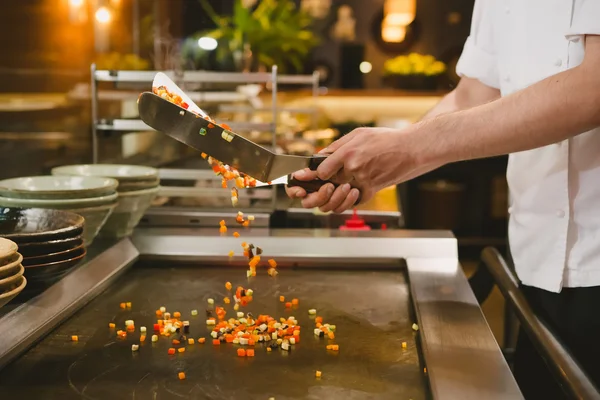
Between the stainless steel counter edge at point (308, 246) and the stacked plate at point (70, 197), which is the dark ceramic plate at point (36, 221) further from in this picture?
the stainless steel counter edge at point (308, 246)

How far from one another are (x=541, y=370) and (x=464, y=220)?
408cm

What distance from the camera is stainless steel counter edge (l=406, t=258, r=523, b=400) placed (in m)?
1.11

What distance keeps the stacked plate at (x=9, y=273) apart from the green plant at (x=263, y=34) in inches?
97.7

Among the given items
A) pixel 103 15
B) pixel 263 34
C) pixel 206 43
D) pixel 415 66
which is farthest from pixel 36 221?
pixel 415 66

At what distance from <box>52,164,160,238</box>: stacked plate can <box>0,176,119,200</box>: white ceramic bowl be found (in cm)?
9

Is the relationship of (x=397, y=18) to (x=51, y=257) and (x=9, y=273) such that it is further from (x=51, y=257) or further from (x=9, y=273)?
(x=9, y=273)

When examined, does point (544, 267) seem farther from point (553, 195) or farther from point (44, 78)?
point (44, 78)

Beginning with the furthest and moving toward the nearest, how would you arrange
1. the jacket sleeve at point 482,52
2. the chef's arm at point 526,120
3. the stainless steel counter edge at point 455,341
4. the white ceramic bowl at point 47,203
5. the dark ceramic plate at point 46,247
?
the jacket sleeve at point 482,52
the white ceramic bowl at point 47,203
the dark ceramic plate at point 46,247
the chef's arm at point 526,120
the stainless steel counter edge at point 455,341

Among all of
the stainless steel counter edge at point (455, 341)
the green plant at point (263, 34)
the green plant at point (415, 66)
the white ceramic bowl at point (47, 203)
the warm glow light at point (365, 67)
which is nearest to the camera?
the stainless steel counter edge at point (455, 341)

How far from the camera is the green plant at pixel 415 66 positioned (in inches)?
250

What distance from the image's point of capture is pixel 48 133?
230 centimetres

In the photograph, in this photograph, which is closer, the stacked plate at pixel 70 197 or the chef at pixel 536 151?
the chef at pixel 536 151

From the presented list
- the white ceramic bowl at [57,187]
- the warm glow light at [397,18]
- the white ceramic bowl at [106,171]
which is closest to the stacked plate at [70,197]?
the white ceramic bowl at [57,187]

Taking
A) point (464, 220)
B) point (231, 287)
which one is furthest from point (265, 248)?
point (464, 220)
